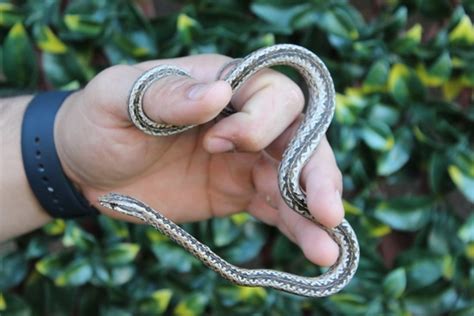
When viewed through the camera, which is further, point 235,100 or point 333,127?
point 333,127

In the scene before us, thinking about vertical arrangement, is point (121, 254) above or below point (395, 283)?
above

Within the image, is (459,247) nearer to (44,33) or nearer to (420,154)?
(420,154)

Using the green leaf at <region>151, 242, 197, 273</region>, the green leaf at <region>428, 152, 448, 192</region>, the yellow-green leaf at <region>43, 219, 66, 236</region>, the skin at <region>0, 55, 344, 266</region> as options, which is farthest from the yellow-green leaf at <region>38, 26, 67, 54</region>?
the green leaf at <region>428, 152, 448, 192</region>

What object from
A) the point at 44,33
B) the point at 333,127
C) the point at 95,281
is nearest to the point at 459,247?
the point at 333,127

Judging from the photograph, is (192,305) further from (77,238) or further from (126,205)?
(126,205)

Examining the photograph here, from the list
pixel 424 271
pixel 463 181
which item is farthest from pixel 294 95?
pixel 424 271

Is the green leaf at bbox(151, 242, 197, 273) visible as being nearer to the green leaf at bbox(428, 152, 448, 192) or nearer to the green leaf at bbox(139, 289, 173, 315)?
the green leaf at bbox(139, 289, 173, 315)
